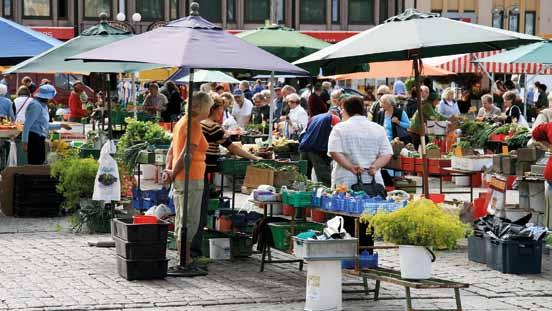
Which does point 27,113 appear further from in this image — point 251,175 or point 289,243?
point 289,243

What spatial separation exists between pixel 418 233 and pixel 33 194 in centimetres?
905

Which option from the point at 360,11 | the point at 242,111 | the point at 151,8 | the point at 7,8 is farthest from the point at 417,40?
the point at 360,11

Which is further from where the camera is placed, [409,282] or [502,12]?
[502,12]

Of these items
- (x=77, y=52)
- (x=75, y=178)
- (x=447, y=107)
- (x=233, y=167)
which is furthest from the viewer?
(x=447, y=107)

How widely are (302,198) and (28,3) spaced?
5672 centimetres

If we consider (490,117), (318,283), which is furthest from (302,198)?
(490,117)

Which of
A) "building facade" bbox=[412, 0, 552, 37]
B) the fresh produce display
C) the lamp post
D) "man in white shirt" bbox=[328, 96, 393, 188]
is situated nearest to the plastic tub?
"man in white shirt" bbox=[328, 96, 393, 188]

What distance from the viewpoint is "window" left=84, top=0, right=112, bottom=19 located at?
67.7 metres

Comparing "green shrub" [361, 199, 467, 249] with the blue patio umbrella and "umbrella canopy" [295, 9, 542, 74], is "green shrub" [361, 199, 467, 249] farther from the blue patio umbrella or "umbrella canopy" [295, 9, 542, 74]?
"umbrella canopy" [295, 9, 542, 74]

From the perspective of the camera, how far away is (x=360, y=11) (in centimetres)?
7256

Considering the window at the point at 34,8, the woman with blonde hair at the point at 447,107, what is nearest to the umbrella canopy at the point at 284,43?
the woman with blonde hair at the point at 447,107

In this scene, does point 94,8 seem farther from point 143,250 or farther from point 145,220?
point 143,250

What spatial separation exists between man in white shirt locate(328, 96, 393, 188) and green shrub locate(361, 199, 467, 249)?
239cm

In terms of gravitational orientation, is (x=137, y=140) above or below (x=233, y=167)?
above
